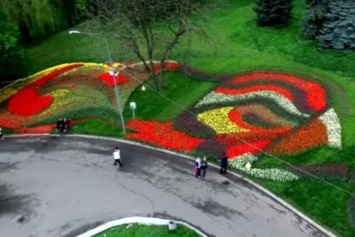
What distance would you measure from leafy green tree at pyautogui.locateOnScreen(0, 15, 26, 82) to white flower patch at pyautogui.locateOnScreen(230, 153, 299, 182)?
70.0 feet

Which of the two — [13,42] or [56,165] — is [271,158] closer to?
[56,165]

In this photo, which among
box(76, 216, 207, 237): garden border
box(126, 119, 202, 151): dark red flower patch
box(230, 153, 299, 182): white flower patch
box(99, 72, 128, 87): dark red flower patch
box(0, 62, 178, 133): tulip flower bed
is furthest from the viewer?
box(99, 72, 128, 87): dark red flower patch

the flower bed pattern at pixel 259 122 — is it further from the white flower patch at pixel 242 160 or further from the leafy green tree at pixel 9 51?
the leafy green tree at pixel 9 51

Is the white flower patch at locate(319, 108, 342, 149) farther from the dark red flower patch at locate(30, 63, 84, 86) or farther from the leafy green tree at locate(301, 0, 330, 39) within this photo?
the dark red flower patch at locate(30, 63, 84, 86)

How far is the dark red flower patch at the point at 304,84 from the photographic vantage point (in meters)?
34.9

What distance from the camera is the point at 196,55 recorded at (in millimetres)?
44594

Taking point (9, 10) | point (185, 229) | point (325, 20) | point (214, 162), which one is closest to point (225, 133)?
point (214, 162)

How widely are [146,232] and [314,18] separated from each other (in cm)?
2705

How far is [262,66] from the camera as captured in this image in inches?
1618

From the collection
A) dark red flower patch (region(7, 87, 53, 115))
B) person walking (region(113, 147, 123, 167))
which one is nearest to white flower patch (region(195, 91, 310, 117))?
person walking (region(113, 147, 123, 167))

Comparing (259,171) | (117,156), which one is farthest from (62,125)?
(259,171)

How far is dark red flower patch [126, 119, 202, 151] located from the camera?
1265 inches

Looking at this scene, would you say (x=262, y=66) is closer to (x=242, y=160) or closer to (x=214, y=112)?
(x=214, y=112)

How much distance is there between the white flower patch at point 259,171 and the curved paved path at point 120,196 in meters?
0.93
